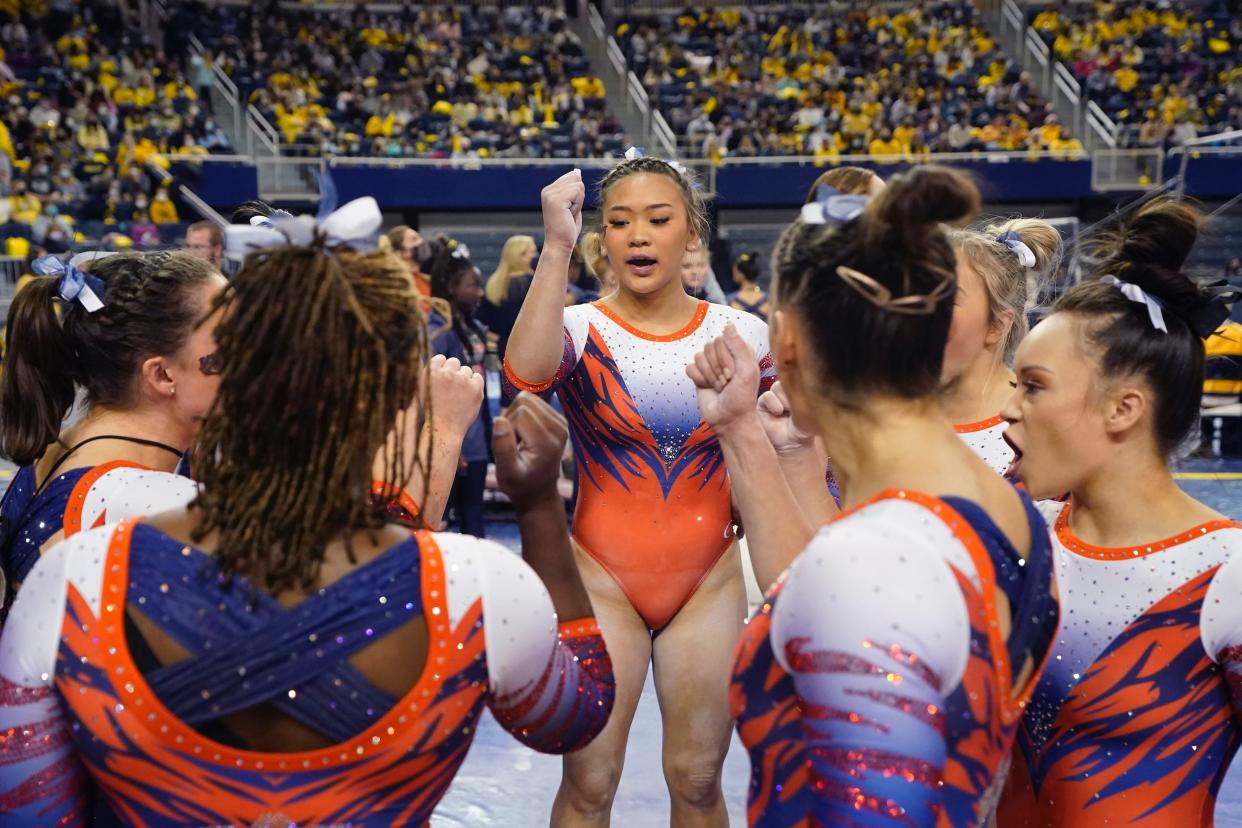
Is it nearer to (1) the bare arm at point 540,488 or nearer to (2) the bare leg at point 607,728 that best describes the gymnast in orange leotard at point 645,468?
(2) the bare leg at point 607,728

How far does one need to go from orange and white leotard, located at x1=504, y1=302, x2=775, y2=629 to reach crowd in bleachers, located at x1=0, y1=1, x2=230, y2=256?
11698 mm

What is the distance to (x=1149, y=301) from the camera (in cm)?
211

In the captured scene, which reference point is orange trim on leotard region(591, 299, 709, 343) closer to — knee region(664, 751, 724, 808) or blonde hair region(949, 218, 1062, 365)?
blonde hair region(949, 218, 1062, 365)

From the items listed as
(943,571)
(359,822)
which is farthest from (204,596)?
(943,571)

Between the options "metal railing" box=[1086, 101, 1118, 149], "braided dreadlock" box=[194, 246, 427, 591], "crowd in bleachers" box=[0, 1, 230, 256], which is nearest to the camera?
"braided dreadlock" box=[194, 246, 427, 591]

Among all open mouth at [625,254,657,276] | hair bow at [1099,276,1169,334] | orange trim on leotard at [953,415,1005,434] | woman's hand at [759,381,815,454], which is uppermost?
hair bow at [1099,276,1169,334]

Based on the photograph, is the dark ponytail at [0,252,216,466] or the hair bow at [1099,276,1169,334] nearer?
the hair bow at [1099,276,1169,334]

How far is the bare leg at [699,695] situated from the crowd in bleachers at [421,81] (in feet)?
52.8

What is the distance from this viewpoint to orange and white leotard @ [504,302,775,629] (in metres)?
3.23

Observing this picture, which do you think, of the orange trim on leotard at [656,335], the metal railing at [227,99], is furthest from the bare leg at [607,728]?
the metal railing at [227,99]

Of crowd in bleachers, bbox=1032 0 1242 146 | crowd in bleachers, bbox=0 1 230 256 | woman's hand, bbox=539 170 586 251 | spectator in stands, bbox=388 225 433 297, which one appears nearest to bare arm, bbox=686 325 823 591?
woman's hand, bbox=539 170 586 251

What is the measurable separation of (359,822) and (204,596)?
334mm

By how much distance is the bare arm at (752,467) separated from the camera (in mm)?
2014

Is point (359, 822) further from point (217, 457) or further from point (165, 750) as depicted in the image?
point (217, 457)
